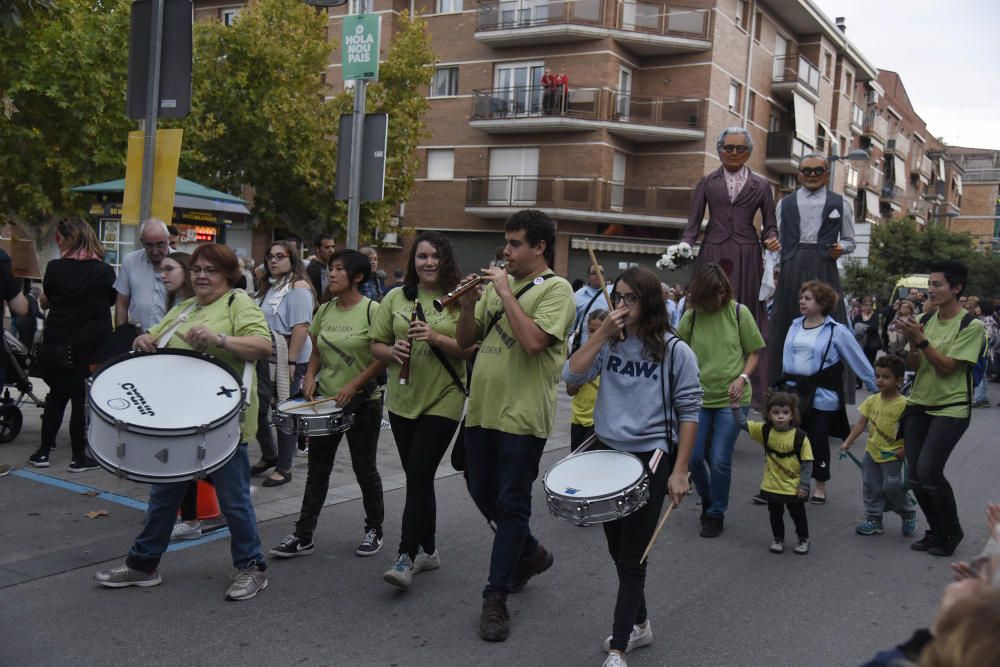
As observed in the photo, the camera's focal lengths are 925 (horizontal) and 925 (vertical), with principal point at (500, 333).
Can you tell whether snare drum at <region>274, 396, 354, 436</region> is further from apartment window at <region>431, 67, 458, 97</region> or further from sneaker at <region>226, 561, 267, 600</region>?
apartment window at <region>431, 67, 458, 97</region>

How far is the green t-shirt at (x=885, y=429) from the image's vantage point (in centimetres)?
670

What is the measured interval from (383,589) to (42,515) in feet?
8.42

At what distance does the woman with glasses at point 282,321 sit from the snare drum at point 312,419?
2.00 metres

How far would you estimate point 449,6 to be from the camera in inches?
1359

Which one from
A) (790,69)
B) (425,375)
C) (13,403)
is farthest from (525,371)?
(790,69)

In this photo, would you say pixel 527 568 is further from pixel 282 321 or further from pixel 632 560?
pixel 282 321

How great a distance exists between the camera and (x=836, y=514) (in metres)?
7.33

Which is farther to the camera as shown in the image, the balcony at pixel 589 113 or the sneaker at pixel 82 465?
the balcony at pixel 589 113

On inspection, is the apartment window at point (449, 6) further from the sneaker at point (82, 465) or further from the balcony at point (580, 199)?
the sneaker at point (82, 465)

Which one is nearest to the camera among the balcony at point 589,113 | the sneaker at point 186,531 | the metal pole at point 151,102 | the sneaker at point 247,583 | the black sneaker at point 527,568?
the sneaker at point 247,583

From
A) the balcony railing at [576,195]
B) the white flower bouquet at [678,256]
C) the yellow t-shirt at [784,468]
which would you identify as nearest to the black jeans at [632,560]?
the yellow t-shirt at [784,468]

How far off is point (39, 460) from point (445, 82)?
29.5m

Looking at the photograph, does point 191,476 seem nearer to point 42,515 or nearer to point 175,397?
point 175,397

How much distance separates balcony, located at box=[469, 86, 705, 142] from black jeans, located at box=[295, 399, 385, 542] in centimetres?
2702
